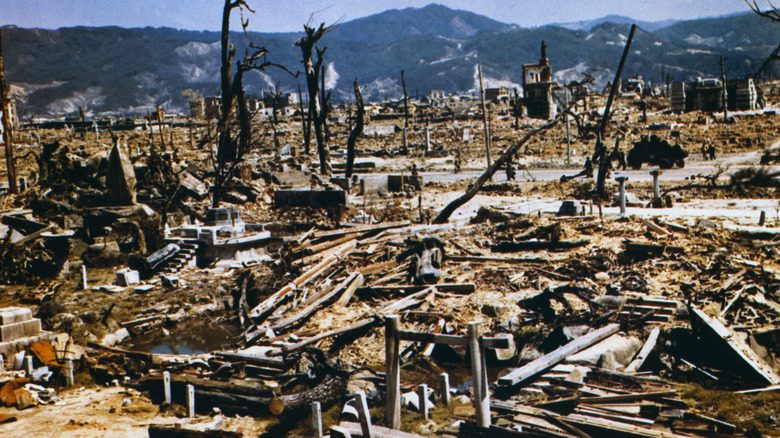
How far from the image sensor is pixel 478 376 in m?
7.18

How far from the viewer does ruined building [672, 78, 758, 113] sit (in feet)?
225

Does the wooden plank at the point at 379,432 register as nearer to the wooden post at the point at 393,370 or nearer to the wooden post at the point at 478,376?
the wooden post at the point at 393,370

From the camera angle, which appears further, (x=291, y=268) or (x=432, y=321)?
(x=291, y=268)

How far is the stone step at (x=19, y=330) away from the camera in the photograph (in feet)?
36.0

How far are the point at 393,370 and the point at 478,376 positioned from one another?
1.02 metres

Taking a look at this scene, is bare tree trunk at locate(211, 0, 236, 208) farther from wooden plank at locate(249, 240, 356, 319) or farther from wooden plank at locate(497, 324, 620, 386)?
wooden plank at locate(497, 324, 620, 386)

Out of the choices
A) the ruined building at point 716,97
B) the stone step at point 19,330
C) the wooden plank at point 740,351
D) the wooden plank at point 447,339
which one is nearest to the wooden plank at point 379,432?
the wooden plank at point 447,339

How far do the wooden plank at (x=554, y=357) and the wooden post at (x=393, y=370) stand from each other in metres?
1.83

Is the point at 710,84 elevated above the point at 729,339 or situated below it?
above

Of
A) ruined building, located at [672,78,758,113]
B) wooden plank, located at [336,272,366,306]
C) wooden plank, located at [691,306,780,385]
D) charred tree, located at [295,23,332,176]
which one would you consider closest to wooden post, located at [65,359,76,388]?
wooden plank, located at [336,272,366,306]

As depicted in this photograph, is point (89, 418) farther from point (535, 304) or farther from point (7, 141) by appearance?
point (7, 141)

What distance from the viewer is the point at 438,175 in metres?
36.9

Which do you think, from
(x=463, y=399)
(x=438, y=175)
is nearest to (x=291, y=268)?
(x=463, y=399)

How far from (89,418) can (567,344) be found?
6948 mm
